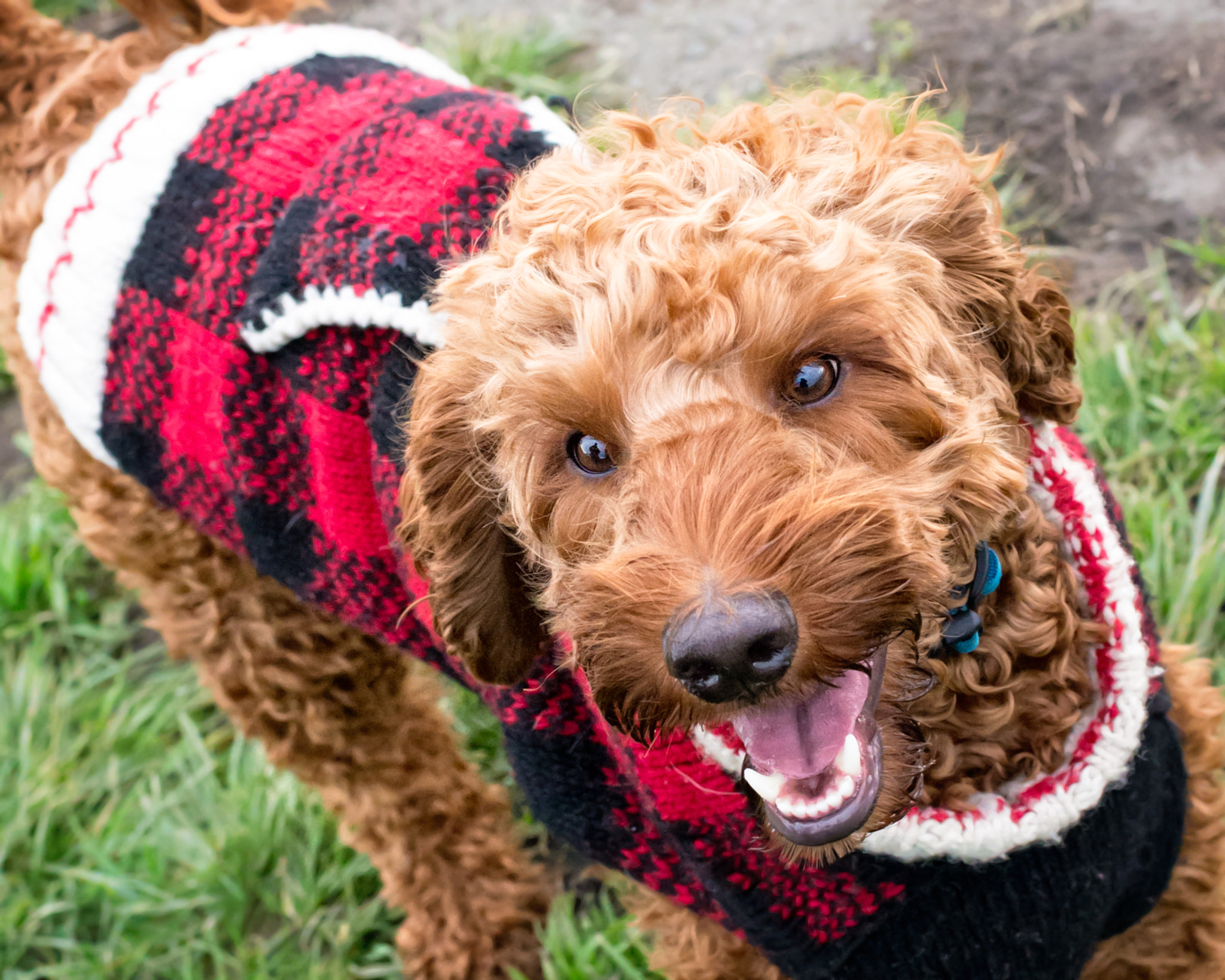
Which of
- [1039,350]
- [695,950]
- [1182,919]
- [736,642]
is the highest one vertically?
[1039,350]

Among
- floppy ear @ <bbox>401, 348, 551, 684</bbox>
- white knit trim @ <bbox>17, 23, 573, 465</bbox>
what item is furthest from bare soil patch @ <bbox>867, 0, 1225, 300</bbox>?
floppy ear @ <bbox>401, 348, 551, 684</bbox>

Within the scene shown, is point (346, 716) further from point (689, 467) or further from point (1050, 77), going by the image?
point (1050, 77)

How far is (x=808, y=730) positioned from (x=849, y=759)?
0.06m

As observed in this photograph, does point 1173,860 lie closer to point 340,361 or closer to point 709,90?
point 340,361

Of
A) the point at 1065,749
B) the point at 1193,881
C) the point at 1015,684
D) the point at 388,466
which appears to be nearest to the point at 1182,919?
the point at 1193,881

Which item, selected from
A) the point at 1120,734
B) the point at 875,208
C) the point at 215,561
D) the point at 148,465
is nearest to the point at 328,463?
the point at 148,465

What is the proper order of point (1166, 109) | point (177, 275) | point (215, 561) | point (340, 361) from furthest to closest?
1. point (1166, 109)
2. point (215, 561)
3. point (177, 275)
4. point (340, 361)

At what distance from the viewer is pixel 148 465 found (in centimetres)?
216

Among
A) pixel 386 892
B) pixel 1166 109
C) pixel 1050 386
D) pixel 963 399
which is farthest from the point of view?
pixel 1166 109

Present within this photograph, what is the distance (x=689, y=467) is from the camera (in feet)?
4.56

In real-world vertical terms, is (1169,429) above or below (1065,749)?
below

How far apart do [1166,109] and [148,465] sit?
290 centimetres

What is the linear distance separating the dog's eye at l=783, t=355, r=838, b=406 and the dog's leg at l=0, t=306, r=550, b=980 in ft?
4.58

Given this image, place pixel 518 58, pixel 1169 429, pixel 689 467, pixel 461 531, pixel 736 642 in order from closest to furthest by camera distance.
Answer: pixel 736 642 → pixel 689 467 → pixel 461 531 → pixel 1169 429 → pixel 518 58
